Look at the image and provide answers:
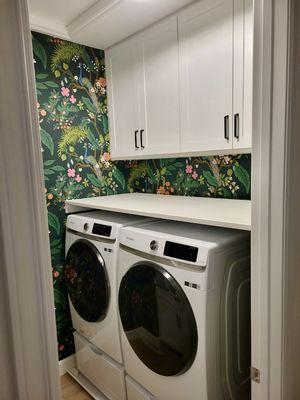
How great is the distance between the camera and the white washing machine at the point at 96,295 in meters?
1.68

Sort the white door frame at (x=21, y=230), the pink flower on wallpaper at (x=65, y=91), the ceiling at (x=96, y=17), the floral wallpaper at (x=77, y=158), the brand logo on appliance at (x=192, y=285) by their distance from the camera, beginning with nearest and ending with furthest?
the white door frame at (x=21, y=230) → the brand logo on appliance at (x=192, y=285) → the ceiling at (x=96, y=17) → the floral wallpaper at (x=77, y=158) → the pink flower on wallpaper at (x=65, y=91)

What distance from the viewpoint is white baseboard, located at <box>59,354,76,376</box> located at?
2.19 metres

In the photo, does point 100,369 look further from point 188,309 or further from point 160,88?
point 160,88

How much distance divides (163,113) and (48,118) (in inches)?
32.9

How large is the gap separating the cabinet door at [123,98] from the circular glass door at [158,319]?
1.04 metres

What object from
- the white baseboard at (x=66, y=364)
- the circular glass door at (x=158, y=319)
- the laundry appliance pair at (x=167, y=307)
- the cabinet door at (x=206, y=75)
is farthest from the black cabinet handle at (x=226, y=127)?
the white baseboard at (x=66, y=364)

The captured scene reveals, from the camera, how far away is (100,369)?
187 centimetres

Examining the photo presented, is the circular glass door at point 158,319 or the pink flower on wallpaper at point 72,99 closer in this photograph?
the circular glass door at point 158,319

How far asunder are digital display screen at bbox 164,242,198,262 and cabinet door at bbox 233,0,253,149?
2.06 ft

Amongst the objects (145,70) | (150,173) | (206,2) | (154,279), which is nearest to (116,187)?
(150,173)

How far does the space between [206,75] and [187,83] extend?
5.6 inches

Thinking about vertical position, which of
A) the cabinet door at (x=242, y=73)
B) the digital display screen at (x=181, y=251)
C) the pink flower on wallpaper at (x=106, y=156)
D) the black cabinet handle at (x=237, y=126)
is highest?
the cabinet door at (x=242, y=73)

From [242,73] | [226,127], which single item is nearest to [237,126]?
[226,127]

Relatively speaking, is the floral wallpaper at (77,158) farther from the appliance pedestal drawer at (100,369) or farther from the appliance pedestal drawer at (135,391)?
the appliance pedestal drawer at (135,391)
